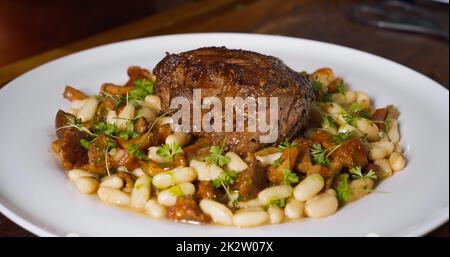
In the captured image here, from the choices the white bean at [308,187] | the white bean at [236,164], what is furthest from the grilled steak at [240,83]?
the white bean at [308,187]

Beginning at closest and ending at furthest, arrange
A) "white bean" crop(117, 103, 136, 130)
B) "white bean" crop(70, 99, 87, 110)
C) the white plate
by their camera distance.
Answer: the white plate < "white bean" crop(117, 103, 136, 130) < "white bean" crop(70, 99, 87, 110)

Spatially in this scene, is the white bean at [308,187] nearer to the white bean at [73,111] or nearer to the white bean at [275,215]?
the white bean at [275,215]

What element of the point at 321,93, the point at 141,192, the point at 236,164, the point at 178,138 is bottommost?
the point at 141,192

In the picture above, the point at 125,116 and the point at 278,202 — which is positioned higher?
the point at 125,116

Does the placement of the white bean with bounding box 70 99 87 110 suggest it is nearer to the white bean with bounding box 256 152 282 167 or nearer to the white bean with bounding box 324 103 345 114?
the white bean with bounding box 256 152 282 167

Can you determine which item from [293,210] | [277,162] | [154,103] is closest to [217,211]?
[293,210]

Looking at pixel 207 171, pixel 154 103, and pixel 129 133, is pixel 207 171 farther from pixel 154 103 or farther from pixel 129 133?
pixel 154 103

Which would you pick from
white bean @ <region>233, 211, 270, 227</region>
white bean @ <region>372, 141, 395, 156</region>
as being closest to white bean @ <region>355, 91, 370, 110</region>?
white bean @ <region>372, 141, 395, 156</region>
